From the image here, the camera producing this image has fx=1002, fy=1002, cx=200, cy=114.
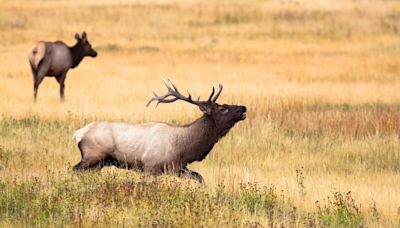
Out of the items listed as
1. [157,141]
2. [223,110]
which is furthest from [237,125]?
[157,141]

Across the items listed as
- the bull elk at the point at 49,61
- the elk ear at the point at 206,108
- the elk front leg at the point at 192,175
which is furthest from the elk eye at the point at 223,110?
the bull elk at the point at 49,61

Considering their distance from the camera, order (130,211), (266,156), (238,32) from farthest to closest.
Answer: (238,32), (266,156), (130,211)

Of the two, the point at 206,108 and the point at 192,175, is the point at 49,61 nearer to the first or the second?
the point at 206,108

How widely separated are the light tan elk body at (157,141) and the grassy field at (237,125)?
0.24 meters

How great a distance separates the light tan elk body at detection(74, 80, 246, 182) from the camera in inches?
429

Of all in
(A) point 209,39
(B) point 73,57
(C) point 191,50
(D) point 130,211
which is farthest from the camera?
(A) point 209,39

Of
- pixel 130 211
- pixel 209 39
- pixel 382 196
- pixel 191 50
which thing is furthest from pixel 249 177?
pixel 209 39

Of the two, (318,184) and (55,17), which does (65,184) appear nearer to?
(318,184)

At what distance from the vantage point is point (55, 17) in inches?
1873

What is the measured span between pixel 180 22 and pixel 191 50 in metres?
11.2

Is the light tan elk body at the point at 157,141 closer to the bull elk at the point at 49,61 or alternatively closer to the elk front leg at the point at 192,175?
the elk front leg at the point at 192,175

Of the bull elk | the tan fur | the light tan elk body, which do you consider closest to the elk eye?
the light tan elk body

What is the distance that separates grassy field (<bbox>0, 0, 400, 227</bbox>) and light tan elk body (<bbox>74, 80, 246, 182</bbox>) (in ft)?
0.78

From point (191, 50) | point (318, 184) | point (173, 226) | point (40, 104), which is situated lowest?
point (173, 226)
